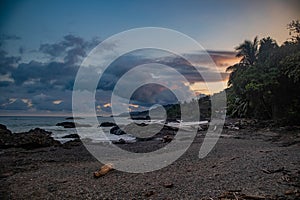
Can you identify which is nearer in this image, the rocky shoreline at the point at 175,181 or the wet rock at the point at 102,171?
the rocky shoreline at the point at 175,181

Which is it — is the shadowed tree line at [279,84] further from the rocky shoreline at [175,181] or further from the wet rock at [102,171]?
the wet rock at [102,171]

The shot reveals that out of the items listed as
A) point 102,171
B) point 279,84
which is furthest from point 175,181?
point 279,84

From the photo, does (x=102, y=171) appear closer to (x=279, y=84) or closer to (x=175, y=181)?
(x=175, y=181)

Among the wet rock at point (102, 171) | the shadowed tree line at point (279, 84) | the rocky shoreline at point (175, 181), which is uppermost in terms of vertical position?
the shadowed tree line at point (279, 84)

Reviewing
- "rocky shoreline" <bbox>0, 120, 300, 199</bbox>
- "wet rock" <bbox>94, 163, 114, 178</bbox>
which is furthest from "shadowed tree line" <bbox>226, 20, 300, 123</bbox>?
"wet rock" <bbox>94, 163, 114, 178</bbox>

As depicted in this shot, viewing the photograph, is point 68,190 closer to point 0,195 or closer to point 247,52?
point 0,195

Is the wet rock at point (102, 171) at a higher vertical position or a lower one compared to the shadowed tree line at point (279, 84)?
lower

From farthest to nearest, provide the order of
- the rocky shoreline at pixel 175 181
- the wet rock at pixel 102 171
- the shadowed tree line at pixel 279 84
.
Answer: the shadowed tree line at pixel 279 84 → the wet rock at pixel 102 171 → the rocky shoreline at pixel 175 181

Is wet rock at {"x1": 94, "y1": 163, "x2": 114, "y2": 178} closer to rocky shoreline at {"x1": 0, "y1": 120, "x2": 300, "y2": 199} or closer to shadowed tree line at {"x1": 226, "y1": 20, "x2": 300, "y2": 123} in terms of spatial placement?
rocky shoreline at {"x1": 0, "y1": 120, "x2": 300, "y2": 199}

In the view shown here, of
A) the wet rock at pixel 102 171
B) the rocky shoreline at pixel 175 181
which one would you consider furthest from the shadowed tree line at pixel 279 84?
the wet rock at pixel 102 171

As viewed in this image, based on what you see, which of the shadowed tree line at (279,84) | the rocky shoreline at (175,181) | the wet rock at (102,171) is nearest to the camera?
the rocky shoreline at (175,181)

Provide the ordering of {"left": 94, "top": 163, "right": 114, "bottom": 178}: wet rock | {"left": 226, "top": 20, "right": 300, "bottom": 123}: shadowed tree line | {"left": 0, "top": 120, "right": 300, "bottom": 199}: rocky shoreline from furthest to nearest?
{"left": 226, "top": 20, "right": 300, "bottom": 123}: shadowed tree line → {"left": 94, "top": 163, "right": 114, "bottom": 178}: wet rock → {"left": 0, "top": 120, "right": 300, "bottom": 199}: rocky shoreline

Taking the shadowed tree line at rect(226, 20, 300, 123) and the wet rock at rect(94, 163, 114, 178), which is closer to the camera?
the wet rock at rect(94, 163, 114, 178)

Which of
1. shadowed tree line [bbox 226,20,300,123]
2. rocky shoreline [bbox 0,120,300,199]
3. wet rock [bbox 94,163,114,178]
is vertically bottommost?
rocky shoreline [bbox 0,120,300,199]
